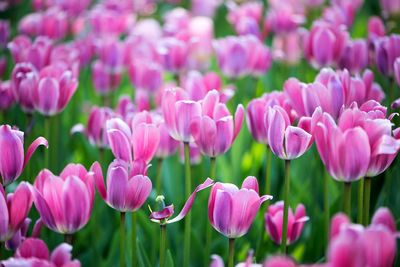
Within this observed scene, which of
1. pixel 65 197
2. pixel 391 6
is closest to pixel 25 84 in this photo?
pixel 65 197

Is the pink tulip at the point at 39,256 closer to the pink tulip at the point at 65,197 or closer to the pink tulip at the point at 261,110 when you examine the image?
the pink tulip at the point at 65,197

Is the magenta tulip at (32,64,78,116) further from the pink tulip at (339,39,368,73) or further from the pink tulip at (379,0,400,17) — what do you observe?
the pink tulip at (379,0,400,17)

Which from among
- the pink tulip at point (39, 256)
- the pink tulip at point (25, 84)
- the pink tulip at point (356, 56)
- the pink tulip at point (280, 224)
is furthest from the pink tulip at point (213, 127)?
the pink tulip at point (356, 56)

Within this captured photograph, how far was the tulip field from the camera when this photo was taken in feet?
3.86

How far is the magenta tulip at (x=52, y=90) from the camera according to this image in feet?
5.65

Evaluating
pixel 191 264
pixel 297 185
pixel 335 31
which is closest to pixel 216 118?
pixel 191 264

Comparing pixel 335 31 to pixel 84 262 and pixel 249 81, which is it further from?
pixel 84 262

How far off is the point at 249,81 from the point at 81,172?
71.5 inches

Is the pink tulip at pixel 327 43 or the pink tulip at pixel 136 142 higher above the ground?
the pink tulip at pixel 327 43

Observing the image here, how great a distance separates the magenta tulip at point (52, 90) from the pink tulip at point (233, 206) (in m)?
0.74

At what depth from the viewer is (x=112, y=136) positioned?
4.33 ft

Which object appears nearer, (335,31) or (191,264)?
(191,264)

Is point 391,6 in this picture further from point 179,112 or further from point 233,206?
point 233,206

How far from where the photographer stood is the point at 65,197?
3.92 ft
